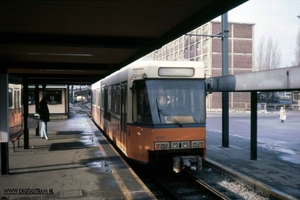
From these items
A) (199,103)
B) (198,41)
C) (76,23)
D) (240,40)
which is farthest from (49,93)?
(240,40)

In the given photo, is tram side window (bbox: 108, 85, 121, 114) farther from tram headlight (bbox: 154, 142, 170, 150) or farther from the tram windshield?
tram headlight (bbox: 154, 142, 170, 150)

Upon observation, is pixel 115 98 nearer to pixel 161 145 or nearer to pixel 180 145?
pixel 161 145

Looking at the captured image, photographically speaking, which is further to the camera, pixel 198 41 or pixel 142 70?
pixel 198 41

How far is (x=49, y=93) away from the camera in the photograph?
29781 mm

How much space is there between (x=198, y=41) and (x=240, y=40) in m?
7.57

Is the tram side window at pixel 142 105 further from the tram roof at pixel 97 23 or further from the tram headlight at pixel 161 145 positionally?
the tram roof at pixel 97 23

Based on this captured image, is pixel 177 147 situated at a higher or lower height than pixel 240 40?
lower

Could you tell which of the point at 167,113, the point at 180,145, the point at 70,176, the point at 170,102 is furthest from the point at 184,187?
the point at 70,176

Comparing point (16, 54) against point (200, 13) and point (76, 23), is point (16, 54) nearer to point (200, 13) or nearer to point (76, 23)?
point (76, 23)

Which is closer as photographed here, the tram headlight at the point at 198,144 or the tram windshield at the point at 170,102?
the tram windshield at the point at 170,102

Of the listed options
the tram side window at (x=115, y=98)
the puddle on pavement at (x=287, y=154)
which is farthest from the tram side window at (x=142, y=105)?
the puddle on pavement at (x=287, y=154)

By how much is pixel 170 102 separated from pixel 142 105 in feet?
2.59

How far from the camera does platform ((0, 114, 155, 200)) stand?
6766mm

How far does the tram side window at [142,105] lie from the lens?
888cm
